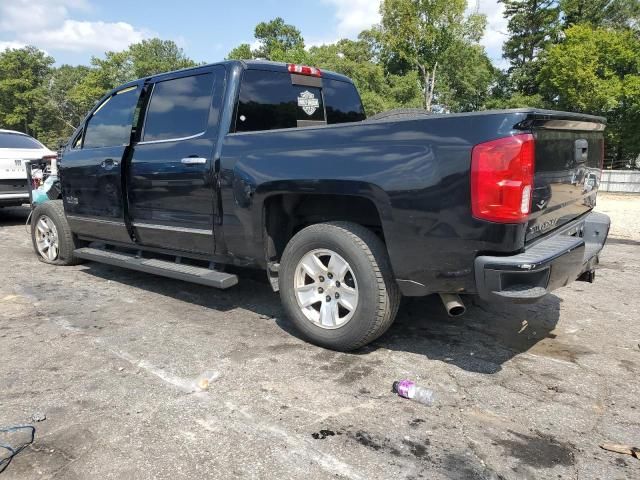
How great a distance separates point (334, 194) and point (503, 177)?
43.1 inches

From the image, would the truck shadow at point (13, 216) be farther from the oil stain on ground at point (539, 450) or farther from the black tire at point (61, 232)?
the oil stain on ground at point (539, 450)

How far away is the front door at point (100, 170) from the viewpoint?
493 centimetres

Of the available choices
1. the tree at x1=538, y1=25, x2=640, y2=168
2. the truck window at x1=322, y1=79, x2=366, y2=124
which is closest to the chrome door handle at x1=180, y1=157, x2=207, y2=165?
the truck window at x1=322, y1=79, x2=366, y2=124

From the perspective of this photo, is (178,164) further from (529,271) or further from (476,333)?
(529,271)

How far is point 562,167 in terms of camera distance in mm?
3133

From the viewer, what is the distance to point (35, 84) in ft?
197

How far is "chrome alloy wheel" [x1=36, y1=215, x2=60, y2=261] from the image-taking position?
6.13 metres

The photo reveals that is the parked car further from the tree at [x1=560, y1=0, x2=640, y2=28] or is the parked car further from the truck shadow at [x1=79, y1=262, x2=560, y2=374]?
the tree at [x1=560, y1=0, x2=640, y2=28]

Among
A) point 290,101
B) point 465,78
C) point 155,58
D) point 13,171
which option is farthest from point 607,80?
point 155,58

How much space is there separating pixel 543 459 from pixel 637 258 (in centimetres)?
542

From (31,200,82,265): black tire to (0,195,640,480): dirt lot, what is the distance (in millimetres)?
1180

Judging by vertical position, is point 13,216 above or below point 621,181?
above

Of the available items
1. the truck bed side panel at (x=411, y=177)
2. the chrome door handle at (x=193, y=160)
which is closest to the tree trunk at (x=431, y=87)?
the chrome door handle at (x=193, y=160)

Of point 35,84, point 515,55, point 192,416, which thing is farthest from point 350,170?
point 35,84
